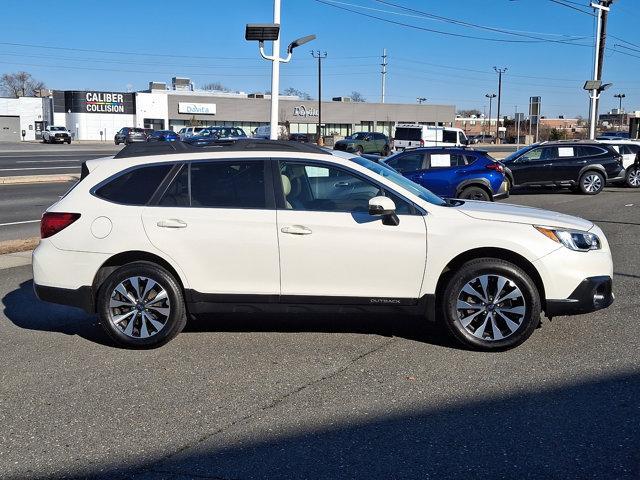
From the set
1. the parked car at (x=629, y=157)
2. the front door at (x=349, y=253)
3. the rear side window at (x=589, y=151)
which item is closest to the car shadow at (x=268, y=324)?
the front door at (x=349, y=253)

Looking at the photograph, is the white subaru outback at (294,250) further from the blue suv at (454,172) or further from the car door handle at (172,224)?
the blue suv at (454,172)

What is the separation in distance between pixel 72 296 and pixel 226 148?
1810mm

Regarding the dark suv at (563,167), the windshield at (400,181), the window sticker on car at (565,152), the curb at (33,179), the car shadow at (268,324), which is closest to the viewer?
Answer: the windshield at (400,181)

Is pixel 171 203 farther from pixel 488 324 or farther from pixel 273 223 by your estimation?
pixel 488 324

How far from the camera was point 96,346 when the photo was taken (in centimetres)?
603

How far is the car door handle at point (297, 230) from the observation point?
570cm

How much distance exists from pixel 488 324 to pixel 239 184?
235 centimetres

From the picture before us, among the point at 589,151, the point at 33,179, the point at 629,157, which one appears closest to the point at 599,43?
the point at 629,157

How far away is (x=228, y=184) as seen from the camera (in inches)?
234

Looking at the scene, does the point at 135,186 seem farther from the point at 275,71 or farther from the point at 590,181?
the point at 590,181

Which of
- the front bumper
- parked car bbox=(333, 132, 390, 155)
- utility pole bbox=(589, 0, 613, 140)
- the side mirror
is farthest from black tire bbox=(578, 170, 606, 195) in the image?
parked car bbox=(333, 132, 390, 155)

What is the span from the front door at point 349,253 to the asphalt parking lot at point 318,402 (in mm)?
498

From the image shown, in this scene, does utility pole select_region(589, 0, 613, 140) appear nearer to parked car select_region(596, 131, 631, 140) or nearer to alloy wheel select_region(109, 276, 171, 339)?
parked car select_region(596, 131, 631, 140)

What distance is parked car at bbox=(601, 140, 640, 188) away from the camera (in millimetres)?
→ 23125
